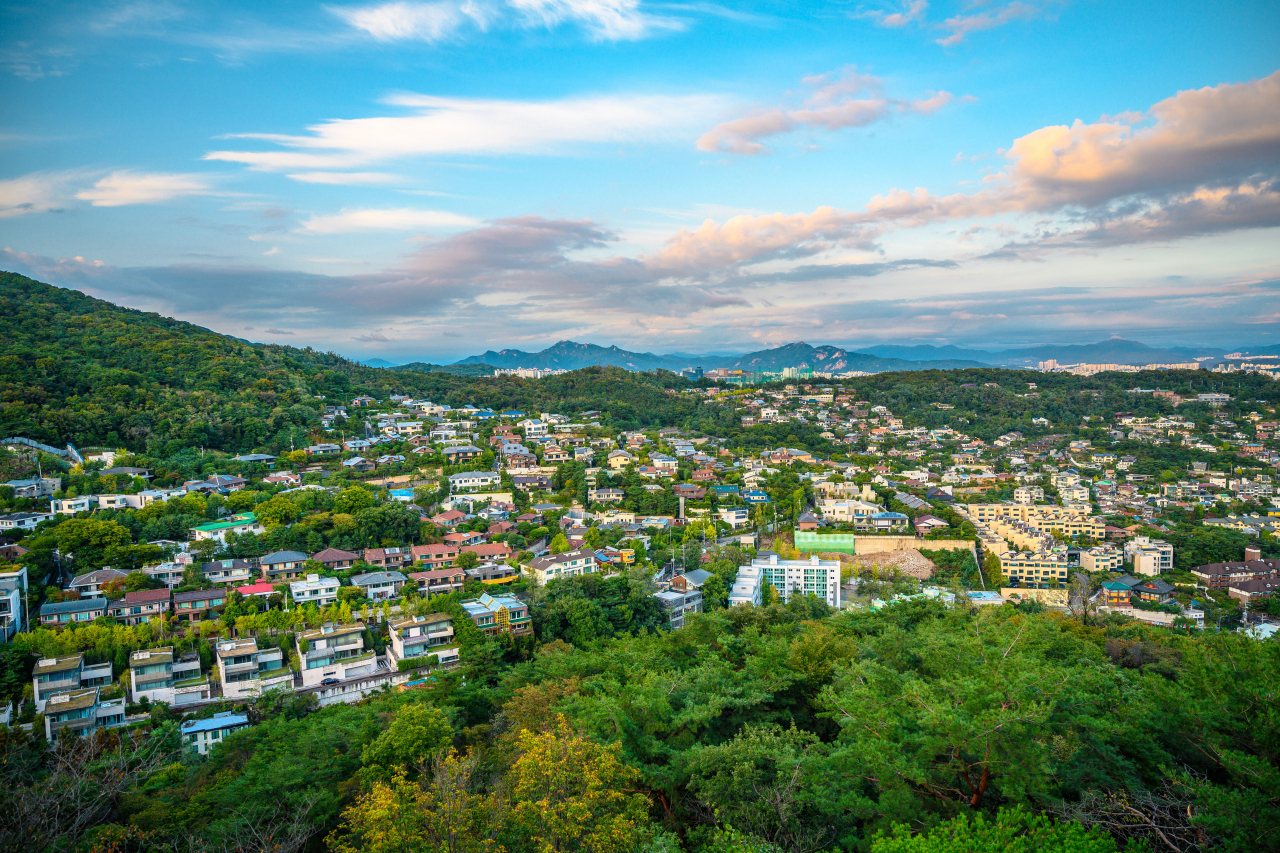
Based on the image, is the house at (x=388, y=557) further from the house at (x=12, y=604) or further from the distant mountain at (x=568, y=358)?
the distant mountain at (x=568, y=358)

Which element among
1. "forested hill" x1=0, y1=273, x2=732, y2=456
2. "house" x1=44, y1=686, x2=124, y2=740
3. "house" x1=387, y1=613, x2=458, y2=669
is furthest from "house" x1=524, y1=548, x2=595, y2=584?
"forested hill" x1=0, y1=273, x2=732, y2=456

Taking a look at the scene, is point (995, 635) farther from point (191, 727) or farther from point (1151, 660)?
point (191, 727)

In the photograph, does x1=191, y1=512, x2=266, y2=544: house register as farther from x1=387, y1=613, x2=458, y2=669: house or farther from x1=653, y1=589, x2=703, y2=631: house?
x1=653, y1=589, x2=703, y2=631: house

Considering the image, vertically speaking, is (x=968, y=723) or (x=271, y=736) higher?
(x=968, y=723)

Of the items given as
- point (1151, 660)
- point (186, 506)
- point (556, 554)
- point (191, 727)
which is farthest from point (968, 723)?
point (186, 506)

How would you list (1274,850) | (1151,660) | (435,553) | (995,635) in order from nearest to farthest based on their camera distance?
(1274,850) < (995,635) < (1151,660) < (435,553)

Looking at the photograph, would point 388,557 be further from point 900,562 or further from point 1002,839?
point 900,562
